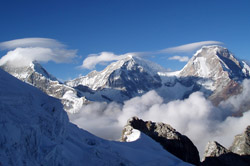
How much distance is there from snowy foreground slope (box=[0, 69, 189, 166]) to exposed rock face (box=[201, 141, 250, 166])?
83147 millimetres

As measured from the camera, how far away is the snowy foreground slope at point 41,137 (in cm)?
4078

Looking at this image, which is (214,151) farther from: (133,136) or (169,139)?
(133,136)

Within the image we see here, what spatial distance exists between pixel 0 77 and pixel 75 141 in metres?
21.0

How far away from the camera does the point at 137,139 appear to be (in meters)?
86.1

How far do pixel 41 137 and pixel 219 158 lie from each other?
121 m

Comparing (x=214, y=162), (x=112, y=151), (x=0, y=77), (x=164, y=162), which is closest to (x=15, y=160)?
(x=0, y=77)

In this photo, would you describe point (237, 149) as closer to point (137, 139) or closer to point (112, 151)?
point (137, 139)

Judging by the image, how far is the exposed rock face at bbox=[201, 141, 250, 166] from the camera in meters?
144

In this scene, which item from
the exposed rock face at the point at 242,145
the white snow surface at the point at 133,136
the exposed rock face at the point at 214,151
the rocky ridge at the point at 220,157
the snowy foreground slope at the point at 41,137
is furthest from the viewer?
the exposed rock face at the point at 242,145

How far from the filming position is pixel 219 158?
484ft

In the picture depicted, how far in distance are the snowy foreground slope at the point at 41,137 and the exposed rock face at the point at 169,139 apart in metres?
35.7

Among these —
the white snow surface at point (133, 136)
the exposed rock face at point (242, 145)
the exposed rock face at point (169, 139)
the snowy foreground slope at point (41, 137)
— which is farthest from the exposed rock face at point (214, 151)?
the snowy foreground slope at point (41, 137)

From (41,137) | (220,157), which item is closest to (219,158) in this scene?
(220,157)

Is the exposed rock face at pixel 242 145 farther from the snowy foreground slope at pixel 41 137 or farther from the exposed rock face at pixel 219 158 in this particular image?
the snowy foreground slope at pixel 41 137
